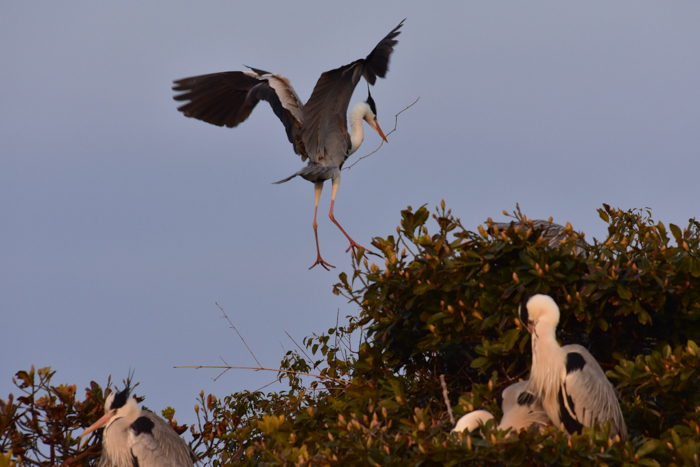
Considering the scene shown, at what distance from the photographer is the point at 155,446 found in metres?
5.49

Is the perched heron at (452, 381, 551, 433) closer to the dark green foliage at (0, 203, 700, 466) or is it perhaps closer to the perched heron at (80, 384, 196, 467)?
the dark green foliage at (0, 203, 700, 466)

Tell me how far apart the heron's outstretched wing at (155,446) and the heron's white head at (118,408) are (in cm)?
9

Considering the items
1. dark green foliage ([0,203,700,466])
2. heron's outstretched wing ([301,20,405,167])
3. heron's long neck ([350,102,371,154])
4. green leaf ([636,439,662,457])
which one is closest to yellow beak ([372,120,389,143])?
heron's long neck ([350,102,371,154])

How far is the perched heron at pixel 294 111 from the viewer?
8.00 m

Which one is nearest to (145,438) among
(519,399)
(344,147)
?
(519,399)

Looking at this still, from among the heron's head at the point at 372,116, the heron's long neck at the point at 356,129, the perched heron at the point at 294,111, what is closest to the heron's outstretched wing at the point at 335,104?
the perched heron at the point at 294,111

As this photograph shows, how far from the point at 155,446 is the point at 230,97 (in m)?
4.30

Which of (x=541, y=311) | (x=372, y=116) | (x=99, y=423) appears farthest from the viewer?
(x=372, y=116)

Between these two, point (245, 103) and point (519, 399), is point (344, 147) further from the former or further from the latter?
point (519, 399)

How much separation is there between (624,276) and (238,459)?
2712 millimetres

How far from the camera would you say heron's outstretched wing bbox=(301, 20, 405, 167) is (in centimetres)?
681

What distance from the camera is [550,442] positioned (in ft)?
10.8

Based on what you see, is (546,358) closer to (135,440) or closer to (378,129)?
(135,440)

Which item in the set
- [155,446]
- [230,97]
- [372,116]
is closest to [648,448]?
[155,446]
